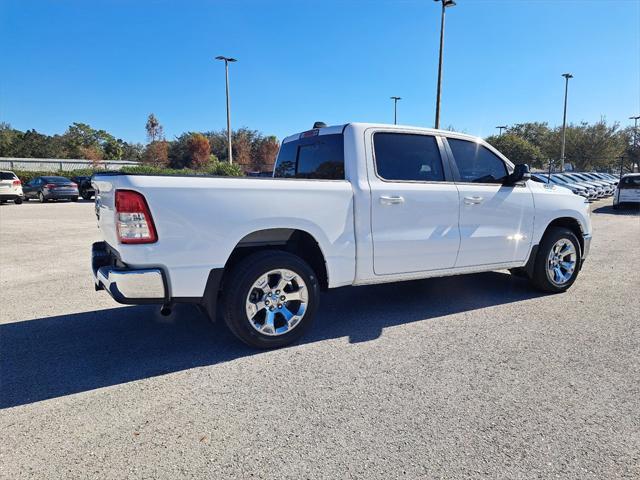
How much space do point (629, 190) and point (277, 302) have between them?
1997 centimetres

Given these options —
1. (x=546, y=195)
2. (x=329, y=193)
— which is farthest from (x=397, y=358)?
(x=546, y=195)

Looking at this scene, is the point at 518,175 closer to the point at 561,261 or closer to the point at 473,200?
the point at 473,200

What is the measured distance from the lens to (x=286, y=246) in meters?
4.02

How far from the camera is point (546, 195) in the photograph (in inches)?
210

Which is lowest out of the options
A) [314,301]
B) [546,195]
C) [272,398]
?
[272,398]

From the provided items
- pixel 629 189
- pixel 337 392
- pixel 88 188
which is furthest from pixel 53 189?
pixel 629 189

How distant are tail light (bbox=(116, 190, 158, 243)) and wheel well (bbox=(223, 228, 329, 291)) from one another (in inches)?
28.8

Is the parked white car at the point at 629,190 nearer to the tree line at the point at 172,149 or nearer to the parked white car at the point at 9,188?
the parked white car at the point at 9,188

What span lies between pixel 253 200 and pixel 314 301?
104 centimetres

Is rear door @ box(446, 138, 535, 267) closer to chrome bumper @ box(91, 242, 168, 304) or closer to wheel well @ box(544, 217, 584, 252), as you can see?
wheel well @ box(544, 217, 584, 252)

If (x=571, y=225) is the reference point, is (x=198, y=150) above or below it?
above

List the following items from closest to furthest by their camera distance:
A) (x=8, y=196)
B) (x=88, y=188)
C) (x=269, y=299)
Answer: (x=269, y=299)
(x=88, y=188)
(x=8, y=196)

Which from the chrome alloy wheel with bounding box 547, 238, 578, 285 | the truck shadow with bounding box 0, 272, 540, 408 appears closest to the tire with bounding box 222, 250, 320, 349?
the truck shadow with bounding box 0, 272, 540, 408

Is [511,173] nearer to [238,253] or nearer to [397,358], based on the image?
[397,358]
